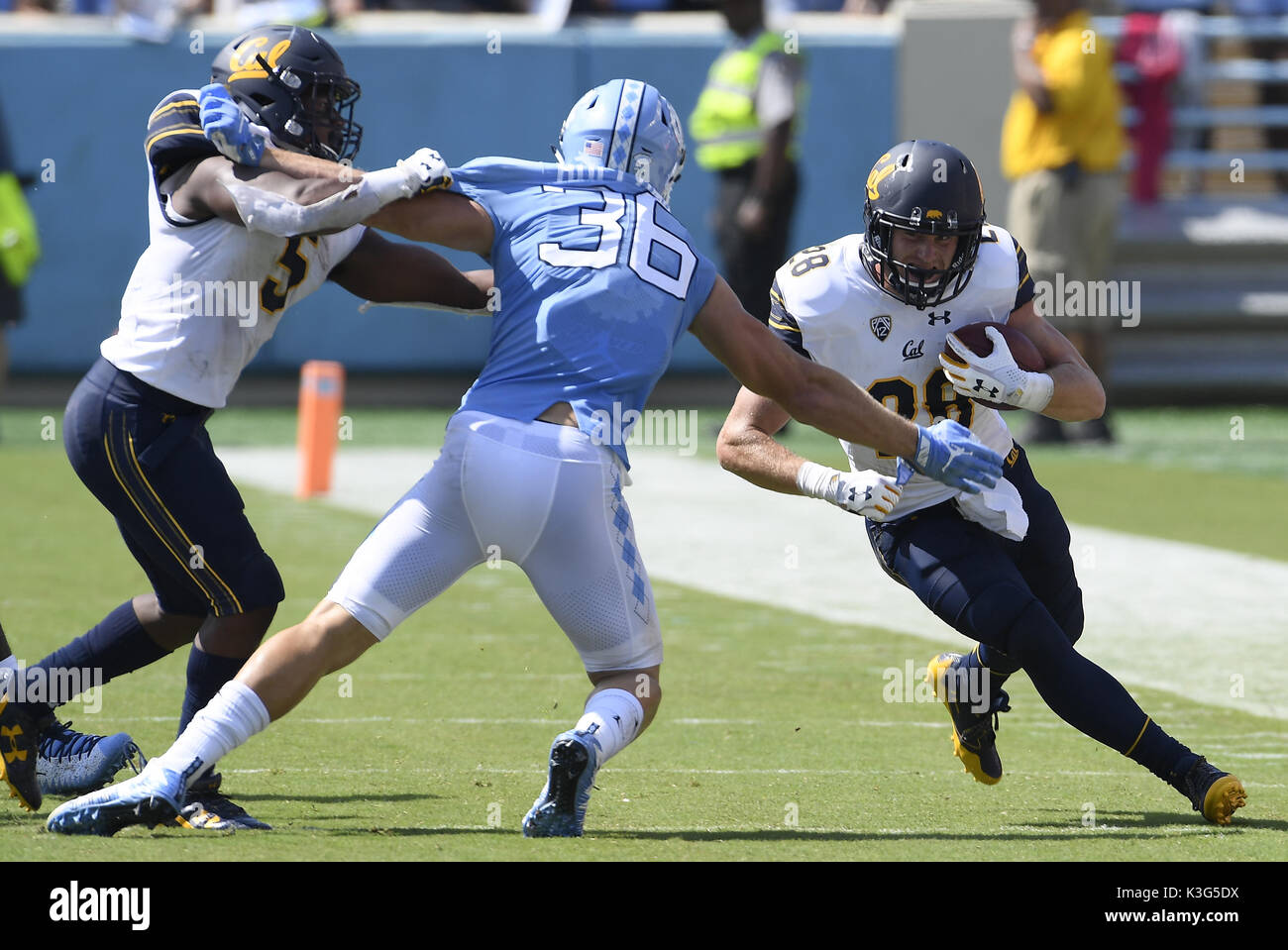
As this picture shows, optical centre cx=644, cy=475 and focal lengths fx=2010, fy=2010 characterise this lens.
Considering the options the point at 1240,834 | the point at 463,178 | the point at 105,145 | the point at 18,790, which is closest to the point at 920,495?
the point at 1240,834

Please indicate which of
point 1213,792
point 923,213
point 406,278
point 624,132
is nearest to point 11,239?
point 406,278

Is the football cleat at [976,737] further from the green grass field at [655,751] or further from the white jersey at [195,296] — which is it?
the white jersey at [195,296]

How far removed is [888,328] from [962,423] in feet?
1.11

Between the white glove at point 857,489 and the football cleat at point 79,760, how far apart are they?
187 centimetres

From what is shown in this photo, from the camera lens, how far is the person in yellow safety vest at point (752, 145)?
12.5 meters

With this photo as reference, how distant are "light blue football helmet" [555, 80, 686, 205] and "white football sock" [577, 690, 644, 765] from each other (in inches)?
49.5

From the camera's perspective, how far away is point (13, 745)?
5027 millimetres

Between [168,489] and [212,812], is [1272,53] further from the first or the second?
[212,812]

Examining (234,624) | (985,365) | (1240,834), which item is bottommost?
(1240,834)

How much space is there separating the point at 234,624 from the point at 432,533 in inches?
28.9

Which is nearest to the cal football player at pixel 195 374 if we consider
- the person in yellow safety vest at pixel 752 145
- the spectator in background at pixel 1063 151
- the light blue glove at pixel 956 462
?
A: the light blue glove at pixel 956 462

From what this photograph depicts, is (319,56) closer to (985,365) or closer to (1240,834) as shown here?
(985,365)

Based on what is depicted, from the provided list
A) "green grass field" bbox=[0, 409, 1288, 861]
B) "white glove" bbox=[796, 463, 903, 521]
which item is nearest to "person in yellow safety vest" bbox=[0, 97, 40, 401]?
"green grass field" bbox=[0, 409, 1288, 861]
